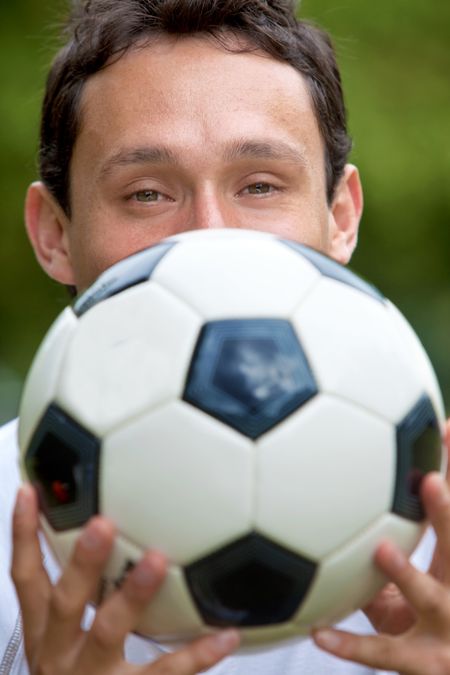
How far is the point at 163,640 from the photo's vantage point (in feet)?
7.80

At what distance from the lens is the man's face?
3432 millimetres

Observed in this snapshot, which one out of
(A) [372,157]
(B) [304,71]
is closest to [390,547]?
(B) [304,71]

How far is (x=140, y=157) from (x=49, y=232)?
0.84m

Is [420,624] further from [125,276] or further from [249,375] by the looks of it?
[125,276]

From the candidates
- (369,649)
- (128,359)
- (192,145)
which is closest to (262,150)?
(192,145)

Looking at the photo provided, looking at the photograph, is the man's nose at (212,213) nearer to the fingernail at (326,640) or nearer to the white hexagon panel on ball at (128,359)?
the white hexagon panel on ball at (128,359)

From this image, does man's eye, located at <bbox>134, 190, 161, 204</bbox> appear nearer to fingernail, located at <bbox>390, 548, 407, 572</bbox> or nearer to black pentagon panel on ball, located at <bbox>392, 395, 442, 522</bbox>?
black pentagon panel on ball, located at <bbox>392, 395, 442, 522</bbox>

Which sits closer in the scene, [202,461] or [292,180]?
[202,461]

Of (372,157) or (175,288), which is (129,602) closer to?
(175,288)

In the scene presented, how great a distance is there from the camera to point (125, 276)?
2.44m

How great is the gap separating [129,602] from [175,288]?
0.62 meters

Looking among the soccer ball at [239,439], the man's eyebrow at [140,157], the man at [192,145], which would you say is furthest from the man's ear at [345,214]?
the soccer ball at [239,439]

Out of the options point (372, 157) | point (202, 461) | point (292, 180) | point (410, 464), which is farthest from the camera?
point (372, 157)

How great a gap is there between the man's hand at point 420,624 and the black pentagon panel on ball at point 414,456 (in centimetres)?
2
